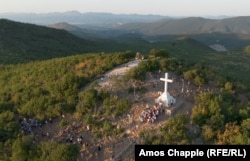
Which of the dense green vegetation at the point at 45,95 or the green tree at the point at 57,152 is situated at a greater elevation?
the dense green vegetation at the point at 45,95

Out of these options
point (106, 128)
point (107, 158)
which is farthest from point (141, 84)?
point (107, 158)

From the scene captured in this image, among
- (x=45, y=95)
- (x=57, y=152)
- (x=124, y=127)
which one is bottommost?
(x=57, y=152)

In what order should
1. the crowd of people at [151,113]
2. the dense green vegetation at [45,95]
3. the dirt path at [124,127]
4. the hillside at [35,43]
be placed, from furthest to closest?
the hillside at [35,43], the crowd of people at [151,113], the dense green vegetation at [45,95], the dirt path at [124,127]

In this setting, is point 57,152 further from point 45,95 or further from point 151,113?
point 45,95

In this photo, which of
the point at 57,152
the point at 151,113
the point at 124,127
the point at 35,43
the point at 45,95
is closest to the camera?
the point at 57,152

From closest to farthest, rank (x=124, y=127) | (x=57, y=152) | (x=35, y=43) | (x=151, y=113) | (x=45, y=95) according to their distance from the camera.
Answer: (x=57, y=152), (x=124, y=127), (x=151, y=113), (x=45, y=95), (x=35, y=43)

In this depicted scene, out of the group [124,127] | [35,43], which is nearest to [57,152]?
[124,127]

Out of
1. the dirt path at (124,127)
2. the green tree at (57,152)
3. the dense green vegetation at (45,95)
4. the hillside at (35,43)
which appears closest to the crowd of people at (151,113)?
the dirt path at (124,127)

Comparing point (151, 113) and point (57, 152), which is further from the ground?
point (151, 113)

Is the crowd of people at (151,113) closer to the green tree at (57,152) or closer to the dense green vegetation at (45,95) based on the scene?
the dense green vegetation at (45,95)
